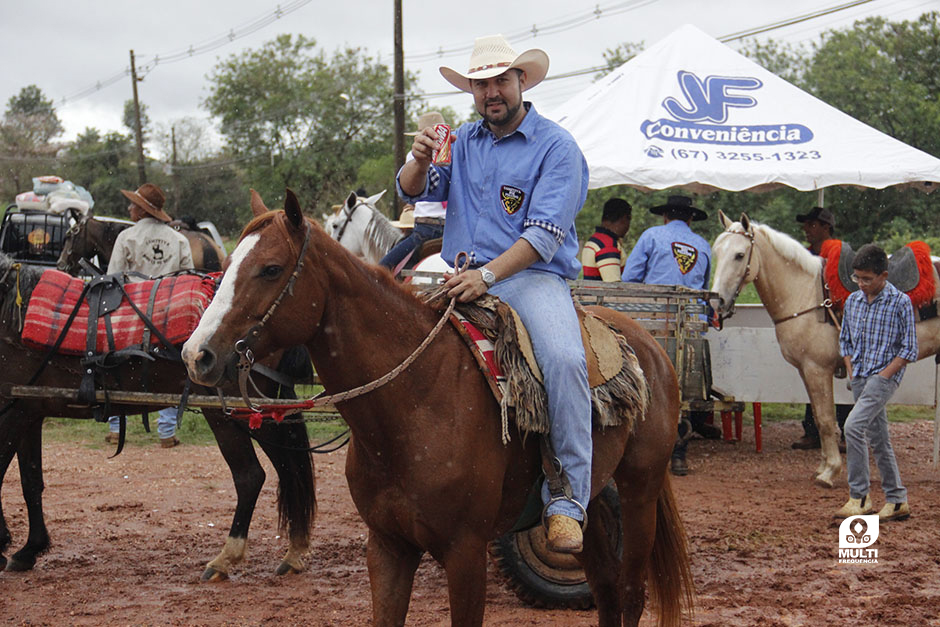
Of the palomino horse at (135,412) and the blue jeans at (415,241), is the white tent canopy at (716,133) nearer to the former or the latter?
the blue jeans at (415,241)

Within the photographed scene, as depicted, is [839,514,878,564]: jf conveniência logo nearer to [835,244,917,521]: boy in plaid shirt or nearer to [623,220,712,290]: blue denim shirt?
[835,244,917,521]: boy in plaid shirt

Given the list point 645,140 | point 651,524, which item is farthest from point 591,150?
point 651,524

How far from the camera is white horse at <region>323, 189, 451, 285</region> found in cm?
831

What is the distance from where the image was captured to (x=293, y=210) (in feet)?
9.45

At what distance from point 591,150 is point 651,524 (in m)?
6.58

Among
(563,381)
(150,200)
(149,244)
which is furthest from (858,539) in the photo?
(150,200)

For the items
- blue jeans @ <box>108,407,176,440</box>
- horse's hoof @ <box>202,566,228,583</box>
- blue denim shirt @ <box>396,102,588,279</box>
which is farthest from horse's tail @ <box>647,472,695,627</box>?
blue jeans @ <box>108,407,176,440</box>

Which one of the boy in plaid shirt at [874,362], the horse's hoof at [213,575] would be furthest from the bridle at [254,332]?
the boy in plaid shirt at [874,362]

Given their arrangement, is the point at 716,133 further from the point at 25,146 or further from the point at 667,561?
the point at 25,146

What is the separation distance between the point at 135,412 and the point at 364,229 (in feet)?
10.3

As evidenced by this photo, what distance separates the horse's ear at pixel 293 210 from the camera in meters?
2.79

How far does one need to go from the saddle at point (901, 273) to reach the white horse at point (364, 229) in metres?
4.12

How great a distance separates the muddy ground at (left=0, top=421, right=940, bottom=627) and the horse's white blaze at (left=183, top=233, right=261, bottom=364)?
254 centimetres

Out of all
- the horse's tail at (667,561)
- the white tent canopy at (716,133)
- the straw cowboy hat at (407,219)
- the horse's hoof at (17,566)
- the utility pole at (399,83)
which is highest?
the utility pole at (399,83)
